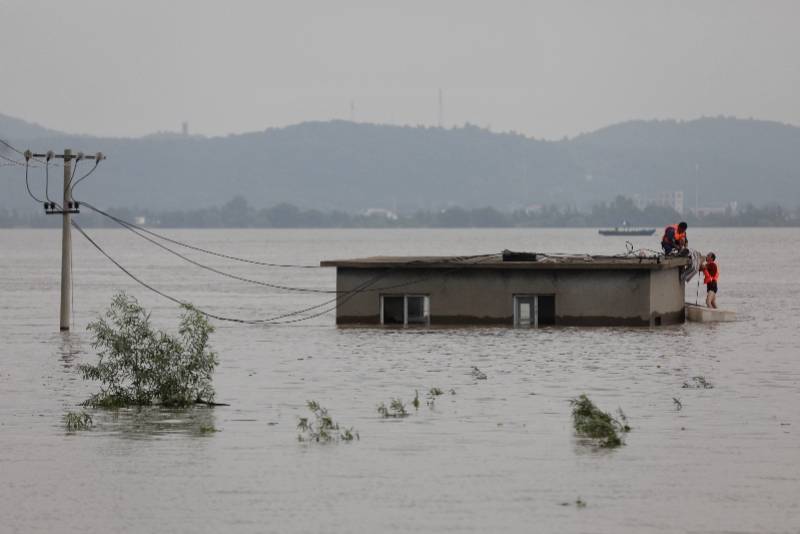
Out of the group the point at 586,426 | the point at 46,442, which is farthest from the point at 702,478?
the point at 46,442

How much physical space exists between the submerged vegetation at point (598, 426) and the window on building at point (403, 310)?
2135 cm

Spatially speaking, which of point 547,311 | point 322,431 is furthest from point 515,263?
point 322,431

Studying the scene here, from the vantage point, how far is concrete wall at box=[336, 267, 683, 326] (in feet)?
136

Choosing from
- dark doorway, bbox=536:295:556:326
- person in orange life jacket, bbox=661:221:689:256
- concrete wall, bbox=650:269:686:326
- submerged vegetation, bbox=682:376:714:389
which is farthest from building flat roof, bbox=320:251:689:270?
submerged vegetation, bbox=682:376:714:389

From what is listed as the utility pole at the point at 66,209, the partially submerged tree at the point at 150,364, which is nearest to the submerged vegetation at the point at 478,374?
the partially submerged tree at the point at 150,364

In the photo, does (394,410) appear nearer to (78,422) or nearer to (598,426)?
(598,426)

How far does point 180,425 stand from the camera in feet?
74.9

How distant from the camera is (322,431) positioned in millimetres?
21234

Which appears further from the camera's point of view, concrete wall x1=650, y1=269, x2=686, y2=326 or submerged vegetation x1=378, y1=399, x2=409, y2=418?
concrete wall x1=650, y1=269, x2=686, y2=326

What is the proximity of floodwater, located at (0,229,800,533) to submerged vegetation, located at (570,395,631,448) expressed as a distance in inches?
10.9

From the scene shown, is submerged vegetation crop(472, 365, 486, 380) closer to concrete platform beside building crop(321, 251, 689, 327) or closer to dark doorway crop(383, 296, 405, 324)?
concrete platform beside building crop(321, 251, 689, 327)

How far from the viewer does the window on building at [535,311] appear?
140ft

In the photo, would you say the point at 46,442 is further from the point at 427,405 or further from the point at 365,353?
the point at 365,353

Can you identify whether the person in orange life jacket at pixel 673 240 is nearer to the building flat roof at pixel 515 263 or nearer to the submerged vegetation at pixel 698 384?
the building flat roof at pixel 515 263
